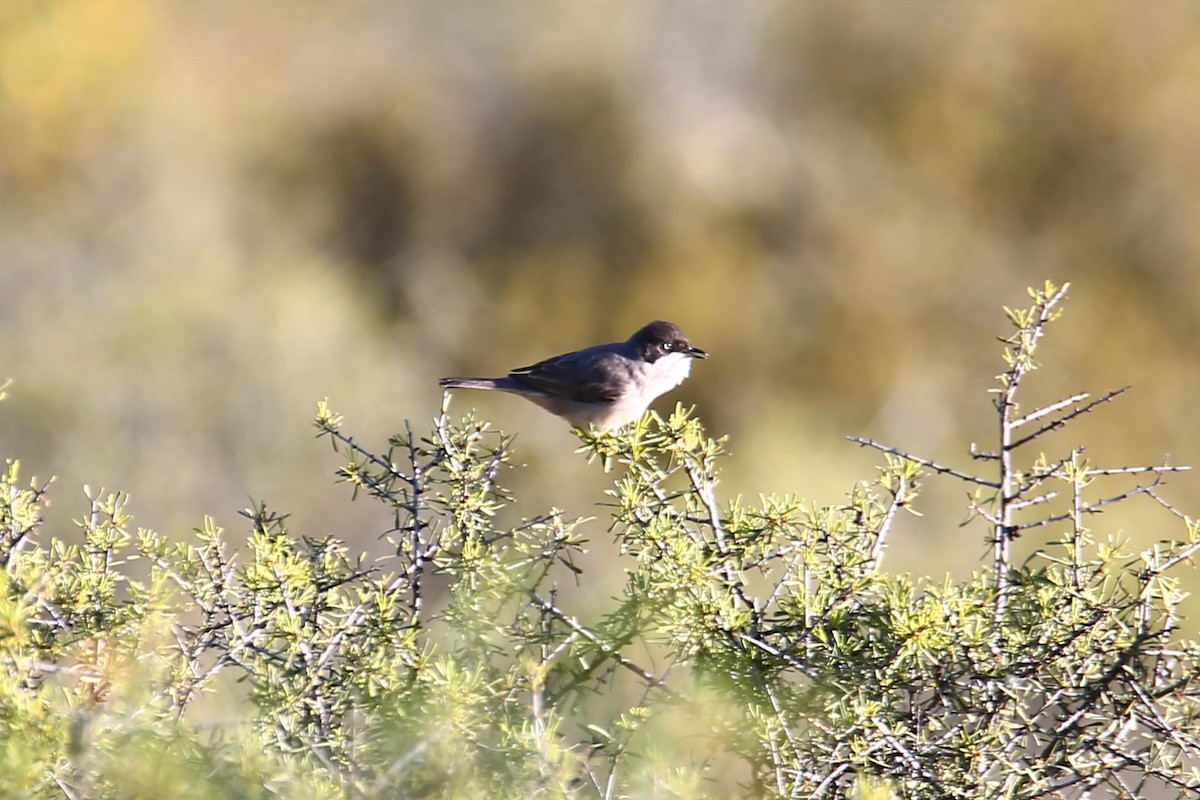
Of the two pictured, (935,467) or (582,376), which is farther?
(582,376)

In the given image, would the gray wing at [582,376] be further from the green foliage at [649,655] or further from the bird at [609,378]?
the green foliage at [649,655]

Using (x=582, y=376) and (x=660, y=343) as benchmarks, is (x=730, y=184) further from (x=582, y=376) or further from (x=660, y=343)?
(x=582, y=376)

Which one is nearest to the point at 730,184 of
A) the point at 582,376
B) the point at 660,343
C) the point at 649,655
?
the point at 660,343

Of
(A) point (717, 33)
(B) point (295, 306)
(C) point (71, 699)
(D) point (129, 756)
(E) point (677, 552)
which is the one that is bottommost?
(D) point (129, 756)

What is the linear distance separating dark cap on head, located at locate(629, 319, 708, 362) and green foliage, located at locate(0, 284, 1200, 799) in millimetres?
2989

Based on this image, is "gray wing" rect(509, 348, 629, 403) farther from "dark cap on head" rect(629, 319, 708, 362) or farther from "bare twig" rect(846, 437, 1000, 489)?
"bare twig" rect(846, 437, 1000, 489)

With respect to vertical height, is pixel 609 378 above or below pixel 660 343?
below

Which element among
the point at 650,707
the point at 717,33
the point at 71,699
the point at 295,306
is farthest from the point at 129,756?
the point at 717,33

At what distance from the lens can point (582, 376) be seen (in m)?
5.47

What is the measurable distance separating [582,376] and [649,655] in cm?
316

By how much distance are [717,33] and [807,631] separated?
19.1 meters

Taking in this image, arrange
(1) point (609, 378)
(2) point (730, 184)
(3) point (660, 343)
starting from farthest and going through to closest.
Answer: (2) point (730, 184)
(3) point (660, 343)
(1) point (609, 378)

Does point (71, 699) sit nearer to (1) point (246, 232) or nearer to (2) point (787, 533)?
(2) point (787, 533)

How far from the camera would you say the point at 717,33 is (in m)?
20.2
